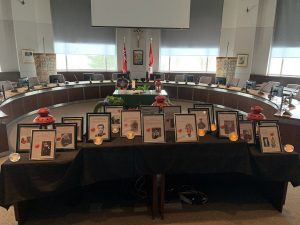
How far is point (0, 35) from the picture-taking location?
305 inches

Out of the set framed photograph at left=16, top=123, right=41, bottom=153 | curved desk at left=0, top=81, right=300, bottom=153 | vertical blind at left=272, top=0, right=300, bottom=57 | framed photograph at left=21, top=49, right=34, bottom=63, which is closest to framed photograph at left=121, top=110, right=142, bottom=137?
framed photograph at left=16, top=123, right=41, bottom=153

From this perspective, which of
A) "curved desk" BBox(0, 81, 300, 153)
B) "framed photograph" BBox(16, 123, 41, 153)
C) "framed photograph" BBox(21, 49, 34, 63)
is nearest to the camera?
"framed photograph" BBox(16, 123, 41, 153)

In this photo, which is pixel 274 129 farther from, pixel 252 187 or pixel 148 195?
pixel 148 195

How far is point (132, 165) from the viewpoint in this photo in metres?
2.15

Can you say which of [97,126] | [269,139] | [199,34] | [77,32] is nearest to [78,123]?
[97,126]

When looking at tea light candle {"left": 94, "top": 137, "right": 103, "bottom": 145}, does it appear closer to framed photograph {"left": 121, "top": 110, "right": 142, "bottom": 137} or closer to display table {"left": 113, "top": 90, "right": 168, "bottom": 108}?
framed photograph {"left": 121, "top": 110, "right": 142, "bottom": 137}

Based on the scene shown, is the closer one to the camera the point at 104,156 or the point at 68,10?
the point at 104,156

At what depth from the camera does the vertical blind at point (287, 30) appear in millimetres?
7801

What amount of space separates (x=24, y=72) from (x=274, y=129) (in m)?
8.17

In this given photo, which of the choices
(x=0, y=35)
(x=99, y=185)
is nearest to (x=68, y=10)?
(x=0, y=35)

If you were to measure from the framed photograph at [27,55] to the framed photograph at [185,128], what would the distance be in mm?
7530

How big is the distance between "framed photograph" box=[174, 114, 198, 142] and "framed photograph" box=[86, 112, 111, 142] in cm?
64

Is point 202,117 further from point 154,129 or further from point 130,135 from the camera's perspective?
point 130,135

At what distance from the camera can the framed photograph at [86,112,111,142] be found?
221cm
